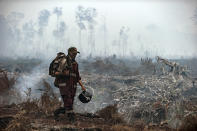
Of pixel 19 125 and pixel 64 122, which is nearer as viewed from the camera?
pixel 19 125

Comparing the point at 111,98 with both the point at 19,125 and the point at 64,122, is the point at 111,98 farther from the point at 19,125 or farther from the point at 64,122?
the point at 19,125

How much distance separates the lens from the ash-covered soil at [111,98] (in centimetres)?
561

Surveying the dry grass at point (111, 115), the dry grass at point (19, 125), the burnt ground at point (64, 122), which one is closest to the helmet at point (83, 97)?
the burnt ground at point (64, 122)

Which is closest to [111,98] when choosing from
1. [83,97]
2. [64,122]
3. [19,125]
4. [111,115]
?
[111,115]

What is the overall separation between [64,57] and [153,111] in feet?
13.1

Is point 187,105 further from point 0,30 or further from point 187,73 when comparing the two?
point 0,30

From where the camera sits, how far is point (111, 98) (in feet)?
33.9

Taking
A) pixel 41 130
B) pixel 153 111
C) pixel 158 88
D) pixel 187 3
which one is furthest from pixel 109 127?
pixel 187 3

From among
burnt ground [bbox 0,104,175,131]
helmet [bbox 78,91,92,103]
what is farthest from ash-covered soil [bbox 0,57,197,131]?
helmet [bbox 78,91,92,103]

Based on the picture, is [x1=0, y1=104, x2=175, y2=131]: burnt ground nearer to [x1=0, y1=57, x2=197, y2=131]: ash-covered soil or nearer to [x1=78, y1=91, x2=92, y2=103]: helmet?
[x1=0, y1=57, x2=197, y2=131]: ash-covered soil

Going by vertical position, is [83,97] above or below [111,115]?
above

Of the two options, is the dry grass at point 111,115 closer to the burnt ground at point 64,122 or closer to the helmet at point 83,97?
the burnt ground at point 64,122

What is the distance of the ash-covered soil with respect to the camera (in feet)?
18.4

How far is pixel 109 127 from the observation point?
539cm
